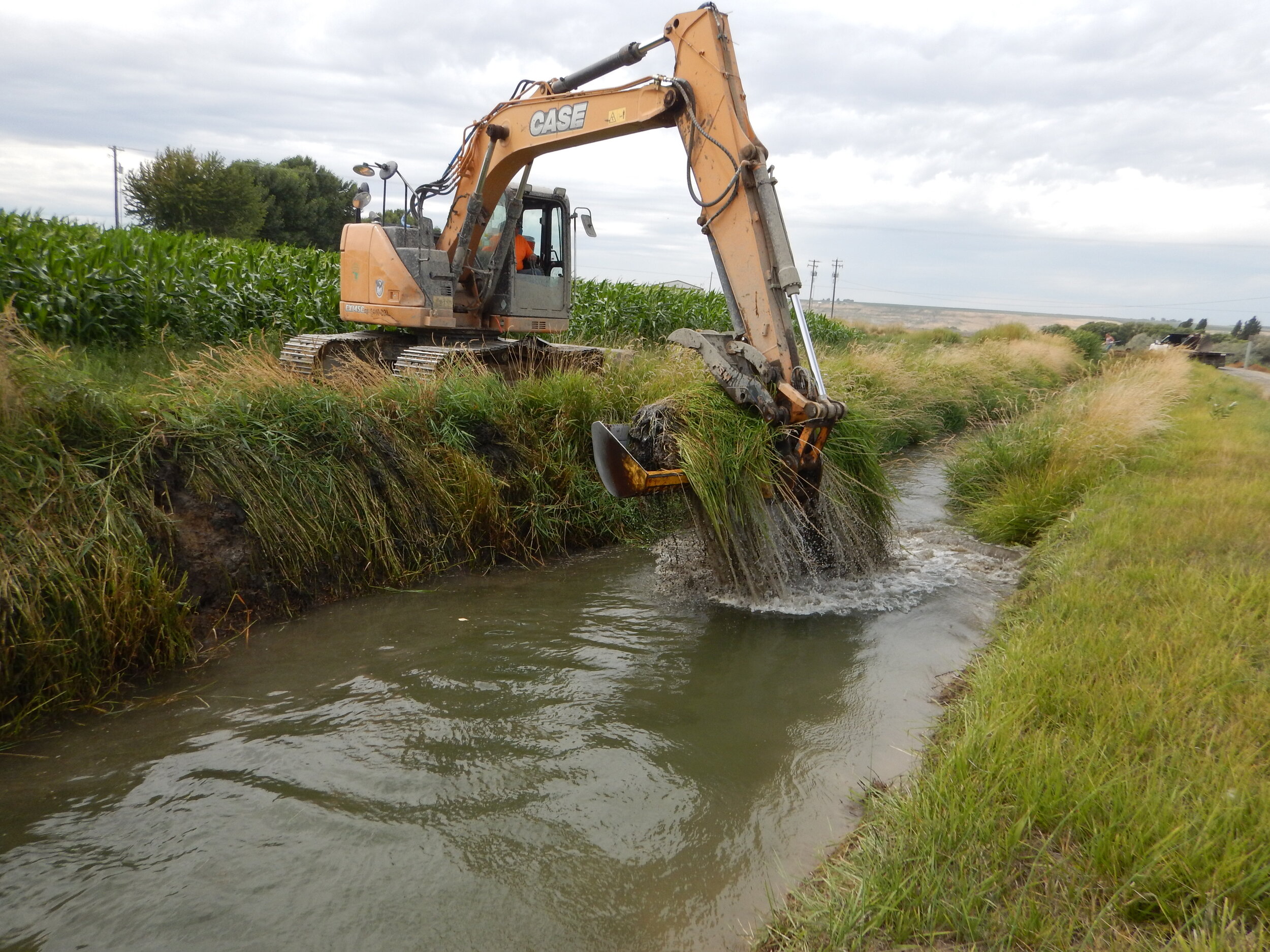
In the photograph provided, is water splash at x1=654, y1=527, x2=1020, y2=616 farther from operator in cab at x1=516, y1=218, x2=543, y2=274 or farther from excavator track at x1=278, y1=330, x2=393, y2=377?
excavator track at x1=278, y1=330, x2=393, y2=377

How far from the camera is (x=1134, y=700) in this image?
328 cm

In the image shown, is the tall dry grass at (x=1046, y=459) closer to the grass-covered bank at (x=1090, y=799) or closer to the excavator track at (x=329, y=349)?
the grass-covered bank at (x=1090, y=799)

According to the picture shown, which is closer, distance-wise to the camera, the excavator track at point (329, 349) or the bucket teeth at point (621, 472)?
the bucket teeth at point (621, 472)

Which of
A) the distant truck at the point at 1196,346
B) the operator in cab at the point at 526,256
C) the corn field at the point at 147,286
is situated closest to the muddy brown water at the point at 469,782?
the corn field at the point at 147,286

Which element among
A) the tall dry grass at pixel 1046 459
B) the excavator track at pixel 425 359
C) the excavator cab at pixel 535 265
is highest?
the excavator cab at pixel 535 265

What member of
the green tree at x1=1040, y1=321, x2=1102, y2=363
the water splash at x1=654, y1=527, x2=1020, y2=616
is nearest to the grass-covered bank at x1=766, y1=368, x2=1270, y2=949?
the water splash at x1=654, y1=527, x2=1020, y2=616

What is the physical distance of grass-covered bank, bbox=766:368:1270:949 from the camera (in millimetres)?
2291

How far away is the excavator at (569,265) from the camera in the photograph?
18.3 feet

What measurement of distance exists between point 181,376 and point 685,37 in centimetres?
412

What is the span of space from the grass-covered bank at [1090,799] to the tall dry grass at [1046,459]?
278 cm

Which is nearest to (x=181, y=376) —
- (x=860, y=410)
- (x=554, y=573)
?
(x=554, y=573)

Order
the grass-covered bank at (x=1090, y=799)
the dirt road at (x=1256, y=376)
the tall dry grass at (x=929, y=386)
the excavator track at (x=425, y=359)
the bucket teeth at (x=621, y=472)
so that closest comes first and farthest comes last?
the grass-covered bank at (x=1090, y=799) → the bucket teeth at (x=621, y=472) → the excavator track at (x=425, y=359) → the tall dry grass at (x=929, y=386) → the dirt road at (x=1256, y=376)

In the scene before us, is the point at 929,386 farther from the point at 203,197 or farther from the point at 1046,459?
the point at 203,197

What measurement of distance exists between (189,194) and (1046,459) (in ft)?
123
